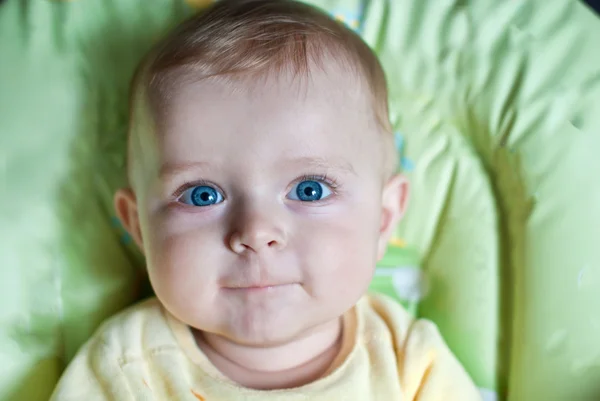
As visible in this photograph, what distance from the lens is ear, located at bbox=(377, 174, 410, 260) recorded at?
1039 millimetres

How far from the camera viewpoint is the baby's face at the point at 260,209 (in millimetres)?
862

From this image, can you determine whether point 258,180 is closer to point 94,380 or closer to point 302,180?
point 302,180

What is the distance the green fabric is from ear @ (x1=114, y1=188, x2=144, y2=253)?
0.27ft

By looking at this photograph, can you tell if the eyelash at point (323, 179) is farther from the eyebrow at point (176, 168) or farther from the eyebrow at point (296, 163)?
the eyebrow at point (176, 168)

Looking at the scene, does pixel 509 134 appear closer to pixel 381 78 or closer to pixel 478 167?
pixel 478 167

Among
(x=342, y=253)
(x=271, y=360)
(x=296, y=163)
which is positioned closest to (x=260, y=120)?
(x=296, y=163)

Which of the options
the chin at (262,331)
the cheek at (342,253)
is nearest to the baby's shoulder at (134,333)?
the chin at (262,331)

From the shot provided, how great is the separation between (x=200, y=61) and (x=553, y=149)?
21.0 inches

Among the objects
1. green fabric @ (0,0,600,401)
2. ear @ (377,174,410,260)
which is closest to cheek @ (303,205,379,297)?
ear @ (377,174,410,260)

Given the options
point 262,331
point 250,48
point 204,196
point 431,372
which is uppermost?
point 250,48

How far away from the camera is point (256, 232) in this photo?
32.5 inches

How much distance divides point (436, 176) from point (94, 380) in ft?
2.00

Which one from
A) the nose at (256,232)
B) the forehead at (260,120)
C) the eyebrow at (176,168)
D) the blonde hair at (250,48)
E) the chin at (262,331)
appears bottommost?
the chin at (262,331)

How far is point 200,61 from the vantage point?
904mm
